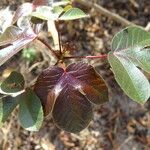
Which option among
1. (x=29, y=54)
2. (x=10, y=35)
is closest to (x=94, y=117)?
(x=29, y=54)

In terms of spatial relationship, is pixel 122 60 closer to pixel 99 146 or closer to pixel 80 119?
pixel 80 119

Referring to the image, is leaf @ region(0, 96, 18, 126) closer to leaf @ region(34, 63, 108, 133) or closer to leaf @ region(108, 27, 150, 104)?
leaf @ region(34, 63, 108, 133)

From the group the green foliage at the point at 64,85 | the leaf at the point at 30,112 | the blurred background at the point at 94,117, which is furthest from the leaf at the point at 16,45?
the blurred background at the point at 94,117

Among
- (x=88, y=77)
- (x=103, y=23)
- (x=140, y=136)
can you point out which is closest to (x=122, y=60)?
(x=88, y=77)

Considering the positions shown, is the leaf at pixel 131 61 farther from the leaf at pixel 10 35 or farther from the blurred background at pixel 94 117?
the blurred background at pixel 94 117

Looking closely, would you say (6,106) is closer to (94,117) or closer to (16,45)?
(16,45)

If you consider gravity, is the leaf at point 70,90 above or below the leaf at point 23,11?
below

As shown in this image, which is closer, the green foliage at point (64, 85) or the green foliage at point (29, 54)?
the green foliage at point (64, 85)

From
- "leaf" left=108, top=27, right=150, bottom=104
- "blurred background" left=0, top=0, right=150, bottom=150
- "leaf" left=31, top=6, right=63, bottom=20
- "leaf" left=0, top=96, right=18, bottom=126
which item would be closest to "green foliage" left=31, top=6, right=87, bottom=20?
"leaf" left=31, top=6, right=63, bottom=20
